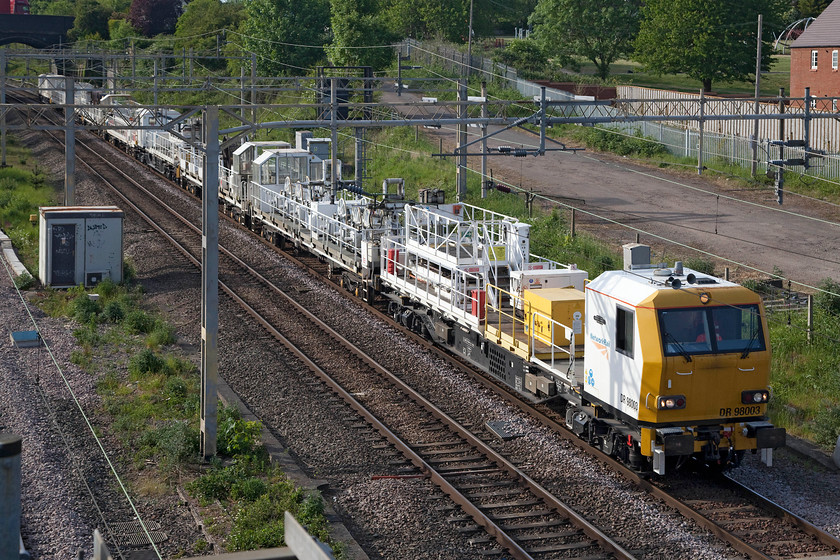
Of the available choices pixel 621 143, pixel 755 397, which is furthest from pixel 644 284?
pixel 621 143

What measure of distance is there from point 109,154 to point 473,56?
2683cm

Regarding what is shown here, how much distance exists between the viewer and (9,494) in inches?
155

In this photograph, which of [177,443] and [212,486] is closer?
[212,486]

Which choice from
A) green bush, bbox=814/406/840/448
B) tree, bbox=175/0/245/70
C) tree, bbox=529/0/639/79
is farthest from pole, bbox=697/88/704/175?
tree, bbox=175/0/245/70

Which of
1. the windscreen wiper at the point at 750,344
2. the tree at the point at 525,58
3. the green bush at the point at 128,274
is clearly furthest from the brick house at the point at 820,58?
the windscreen wiper at the point at 750,344

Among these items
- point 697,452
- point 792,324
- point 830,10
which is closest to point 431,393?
point 697,452

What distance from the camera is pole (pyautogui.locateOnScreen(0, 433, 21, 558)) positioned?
3.81 metres

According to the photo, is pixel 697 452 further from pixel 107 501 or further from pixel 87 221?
pixel 87 221

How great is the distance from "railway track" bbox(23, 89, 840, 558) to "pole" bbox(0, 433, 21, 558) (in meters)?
7.94

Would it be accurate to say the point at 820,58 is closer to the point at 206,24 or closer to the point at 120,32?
the point at 206,24

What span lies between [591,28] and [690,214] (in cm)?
3356

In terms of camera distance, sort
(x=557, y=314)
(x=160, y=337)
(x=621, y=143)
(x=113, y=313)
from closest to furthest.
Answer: (x=557, y=314) → (x=160, y=337) → (x=113, y=313) → (x=621, y=143)

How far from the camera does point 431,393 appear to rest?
17.5 meters

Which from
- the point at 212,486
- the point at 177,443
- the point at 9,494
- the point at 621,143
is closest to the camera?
the point at 9,494
